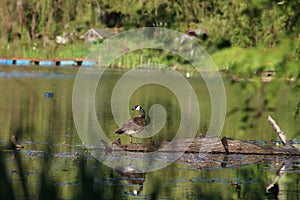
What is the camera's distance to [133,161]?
1354cm

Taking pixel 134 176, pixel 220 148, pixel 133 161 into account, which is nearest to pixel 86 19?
pixel 220 148

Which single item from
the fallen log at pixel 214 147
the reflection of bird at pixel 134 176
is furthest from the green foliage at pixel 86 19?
the reflection of bird at pixel 134 176

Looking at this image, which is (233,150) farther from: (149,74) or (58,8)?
(58,8)

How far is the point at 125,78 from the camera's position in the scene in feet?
148

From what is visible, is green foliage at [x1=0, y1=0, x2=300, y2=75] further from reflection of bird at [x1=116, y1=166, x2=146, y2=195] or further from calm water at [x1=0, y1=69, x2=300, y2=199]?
reflection of bird at [x1=116, y1=166, x2=146, y2=195]

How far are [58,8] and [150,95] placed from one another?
1239 inches

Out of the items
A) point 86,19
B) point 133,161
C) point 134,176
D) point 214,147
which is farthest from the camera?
point 86,19


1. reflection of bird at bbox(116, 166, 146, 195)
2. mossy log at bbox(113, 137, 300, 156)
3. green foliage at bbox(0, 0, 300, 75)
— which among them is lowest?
reflection of bird at bbox(116, 166, 146, 195)

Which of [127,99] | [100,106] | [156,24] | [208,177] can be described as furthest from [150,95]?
[156,24]

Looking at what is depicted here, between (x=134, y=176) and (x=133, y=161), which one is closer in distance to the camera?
(x=134, y=176)

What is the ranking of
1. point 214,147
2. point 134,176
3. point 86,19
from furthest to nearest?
point 86,19
point 214,147
point 134,176

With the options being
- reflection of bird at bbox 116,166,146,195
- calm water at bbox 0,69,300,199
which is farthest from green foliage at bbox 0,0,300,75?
reflection of bird at bbox 116,166,146,195

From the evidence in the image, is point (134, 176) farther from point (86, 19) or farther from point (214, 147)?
Answer: point (86, 19)

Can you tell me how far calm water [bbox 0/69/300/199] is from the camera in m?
4.57
